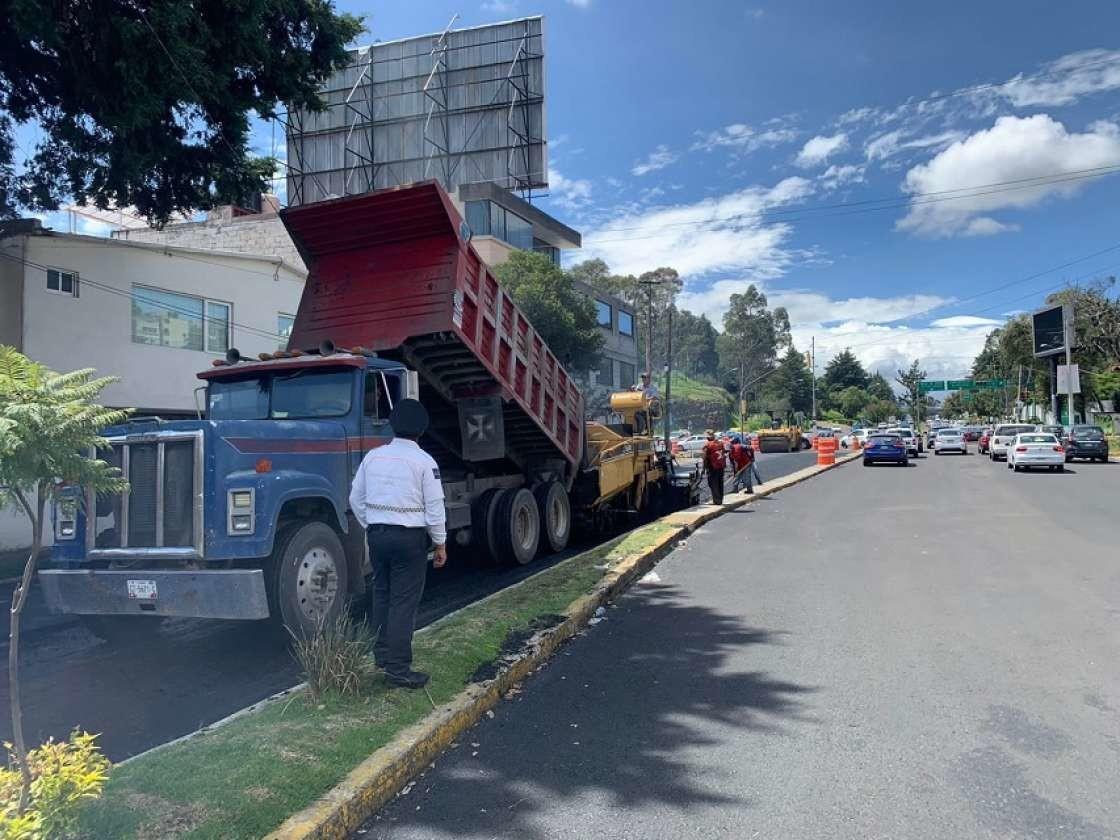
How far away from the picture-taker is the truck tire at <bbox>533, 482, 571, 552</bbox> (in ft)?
36.6

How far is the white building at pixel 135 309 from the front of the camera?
46.0 ft

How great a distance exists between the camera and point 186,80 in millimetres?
10344

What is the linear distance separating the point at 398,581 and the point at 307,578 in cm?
175

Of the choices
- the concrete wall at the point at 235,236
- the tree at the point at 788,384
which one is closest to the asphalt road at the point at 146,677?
the concrete wall at the point at 235,236

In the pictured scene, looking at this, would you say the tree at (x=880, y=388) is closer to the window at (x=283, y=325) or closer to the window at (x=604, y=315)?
the window at (x=604, y=315)

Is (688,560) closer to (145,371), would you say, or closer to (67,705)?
(67,705)

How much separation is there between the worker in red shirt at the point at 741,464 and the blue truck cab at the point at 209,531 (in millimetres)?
13386

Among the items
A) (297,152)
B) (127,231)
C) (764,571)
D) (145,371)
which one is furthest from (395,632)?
(297,152)

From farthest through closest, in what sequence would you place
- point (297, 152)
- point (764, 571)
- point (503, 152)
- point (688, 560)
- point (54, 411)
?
point (297, 152)
point (503, 152)
point (688, 560)
point (764, 571)
point (54, 411)

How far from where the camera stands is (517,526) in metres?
10.3

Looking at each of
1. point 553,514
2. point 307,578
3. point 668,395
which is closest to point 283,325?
point 553,514

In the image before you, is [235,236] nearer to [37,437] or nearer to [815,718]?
[37,437]

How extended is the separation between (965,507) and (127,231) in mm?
29883

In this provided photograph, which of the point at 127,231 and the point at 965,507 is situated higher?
the point at 127,231
